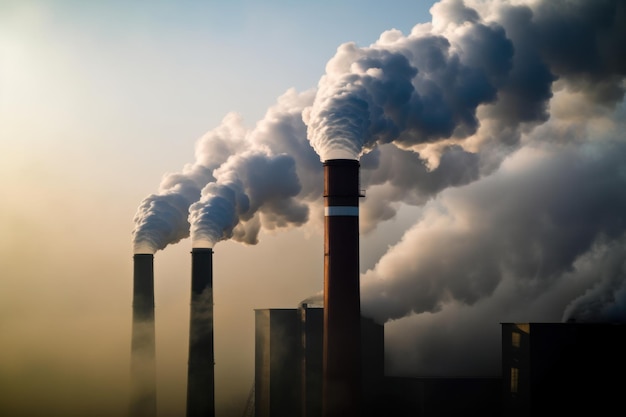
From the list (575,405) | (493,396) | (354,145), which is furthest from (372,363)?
(354,145)

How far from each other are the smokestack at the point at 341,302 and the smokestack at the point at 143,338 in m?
14.4

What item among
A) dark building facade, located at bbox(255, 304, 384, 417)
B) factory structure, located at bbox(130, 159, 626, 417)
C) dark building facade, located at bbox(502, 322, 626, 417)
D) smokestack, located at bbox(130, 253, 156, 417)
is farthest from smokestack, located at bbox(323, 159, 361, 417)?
smokestack, located at bbox(130, 253, 156, 417)

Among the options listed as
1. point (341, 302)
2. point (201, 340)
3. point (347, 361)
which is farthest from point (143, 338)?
point (341, 302)

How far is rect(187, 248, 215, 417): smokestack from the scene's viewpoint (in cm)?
4075

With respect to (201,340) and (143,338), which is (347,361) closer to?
(201,340)

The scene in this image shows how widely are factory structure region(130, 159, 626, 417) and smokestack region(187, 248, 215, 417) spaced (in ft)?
0.15

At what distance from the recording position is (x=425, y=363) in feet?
163

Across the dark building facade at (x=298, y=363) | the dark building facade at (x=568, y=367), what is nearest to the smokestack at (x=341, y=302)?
the dark building facade at (x=568, y=367)

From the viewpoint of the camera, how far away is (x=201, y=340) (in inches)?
1638

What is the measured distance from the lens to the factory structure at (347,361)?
34312 mm

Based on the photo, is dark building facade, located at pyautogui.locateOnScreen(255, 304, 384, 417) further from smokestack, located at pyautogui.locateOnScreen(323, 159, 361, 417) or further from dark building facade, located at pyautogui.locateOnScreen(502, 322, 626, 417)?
smokestack, located at pyautogui.locateOnScreen(323, 159, 361, 417)

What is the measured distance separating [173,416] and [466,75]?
28.9m

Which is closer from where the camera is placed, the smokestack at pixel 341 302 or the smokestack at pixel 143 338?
the smokestack at pixel 341 302

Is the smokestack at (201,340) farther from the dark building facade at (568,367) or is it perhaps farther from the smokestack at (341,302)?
the dark building facade at (568,367)
